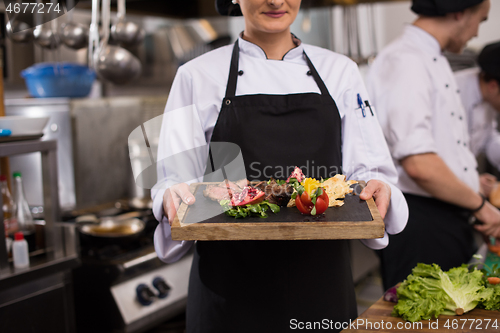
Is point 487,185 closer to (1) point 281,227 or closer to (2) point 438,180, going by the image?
(2) point 438,180

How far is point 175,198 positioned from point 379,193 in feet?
1.61

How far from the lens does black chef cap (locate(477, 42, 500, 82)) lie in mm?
2166

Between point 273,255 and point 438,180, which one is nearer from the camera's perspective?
point 273,255

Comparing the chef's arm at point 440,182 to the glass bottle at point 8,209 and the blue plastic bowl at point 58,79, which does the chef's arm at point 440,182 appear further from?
the blue plastic bowl at point 58,79

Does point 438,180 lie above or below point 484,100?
below

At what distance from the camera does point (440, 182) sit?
5.64ft

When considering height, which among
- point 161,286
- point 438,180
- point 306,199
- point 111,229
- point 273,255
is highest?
point 306,199

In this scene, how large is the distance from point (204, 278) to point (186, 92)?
1.67 feet

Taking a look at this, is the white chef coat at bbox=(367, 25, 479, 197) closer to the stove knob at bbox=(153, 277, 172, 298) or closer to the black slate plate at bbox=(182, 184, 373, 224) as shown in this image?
the black slate plate at bbox=(182, 184, 373, 224)

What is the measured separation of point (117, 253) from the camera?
2.20 meters

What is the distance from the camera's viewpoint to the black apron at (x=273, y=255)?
1.22 metres

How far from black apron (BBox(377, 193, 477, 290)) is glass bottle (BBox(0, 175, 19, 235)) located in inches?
56.7

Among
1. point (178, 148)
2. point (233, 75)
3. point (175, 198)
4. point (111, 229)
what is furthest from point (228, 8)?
point (111, 229)

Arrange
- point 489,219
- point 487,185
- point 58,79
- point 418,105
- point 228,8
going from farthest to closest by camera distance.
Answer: point 58,79 < point 487,185 < point 489,219 < point 418,105 < point 228,8
